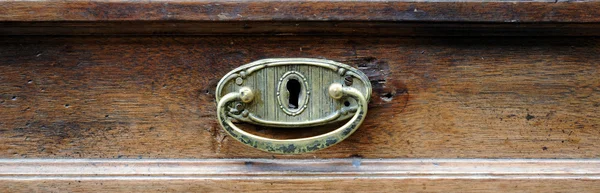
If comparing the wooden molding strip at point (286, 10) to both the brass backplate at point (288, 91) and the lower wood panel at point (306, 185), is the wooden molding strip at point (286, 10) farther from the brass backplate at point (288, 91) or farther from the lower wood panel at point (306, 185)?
the lower wood panel at point (306, 185)

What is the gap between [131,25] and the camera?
39 cm

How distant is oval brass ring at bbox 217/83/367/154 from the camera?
0.39 m

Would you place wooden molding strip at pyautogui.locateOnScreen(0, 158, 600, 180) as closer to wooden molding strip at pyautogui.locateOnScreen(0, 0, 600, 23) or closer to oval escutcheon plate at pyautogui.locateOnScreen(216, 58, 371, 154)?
oval escutcheon plate at pyautogui.locateOnScreen(216, 58, 371, 154)

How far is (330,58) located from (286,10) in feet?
0.21

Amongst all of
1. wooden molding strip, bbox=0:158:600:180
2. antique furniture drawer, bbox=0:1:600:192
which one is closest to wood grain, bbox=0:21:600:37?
antique furniture drawer, bbox=0:1:600:192

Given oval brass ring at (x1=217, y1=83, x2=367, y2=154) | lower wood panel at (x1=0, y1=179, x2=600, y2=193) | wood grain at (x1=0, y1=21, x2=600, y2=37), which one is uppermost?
wood grain at (x1=0, y1=21, x2=600, y2=37)

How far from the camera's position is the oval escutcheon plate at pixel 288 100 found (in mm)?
405

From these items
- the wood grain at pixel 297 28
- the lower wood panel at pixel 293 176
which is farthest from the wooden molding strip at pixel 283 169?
the wood grain at pixel 297 28

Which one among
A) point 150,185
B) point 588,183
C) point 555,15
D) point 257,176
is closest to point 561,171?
point 588,183

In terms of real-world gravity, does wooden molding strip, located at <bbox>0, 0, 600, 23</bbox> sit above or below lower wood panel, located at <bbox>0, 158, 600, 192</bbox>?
above

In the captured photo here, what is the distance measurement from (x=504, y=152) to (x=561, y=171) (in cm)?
6

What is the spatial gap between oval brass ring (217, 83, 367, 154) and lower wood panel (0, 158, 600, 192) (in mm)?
39

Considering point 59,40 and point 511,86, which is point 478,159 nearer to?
point 511,86

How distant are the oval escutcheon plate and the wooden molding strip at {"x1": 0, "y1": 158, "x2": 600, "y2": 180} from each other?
4cm
